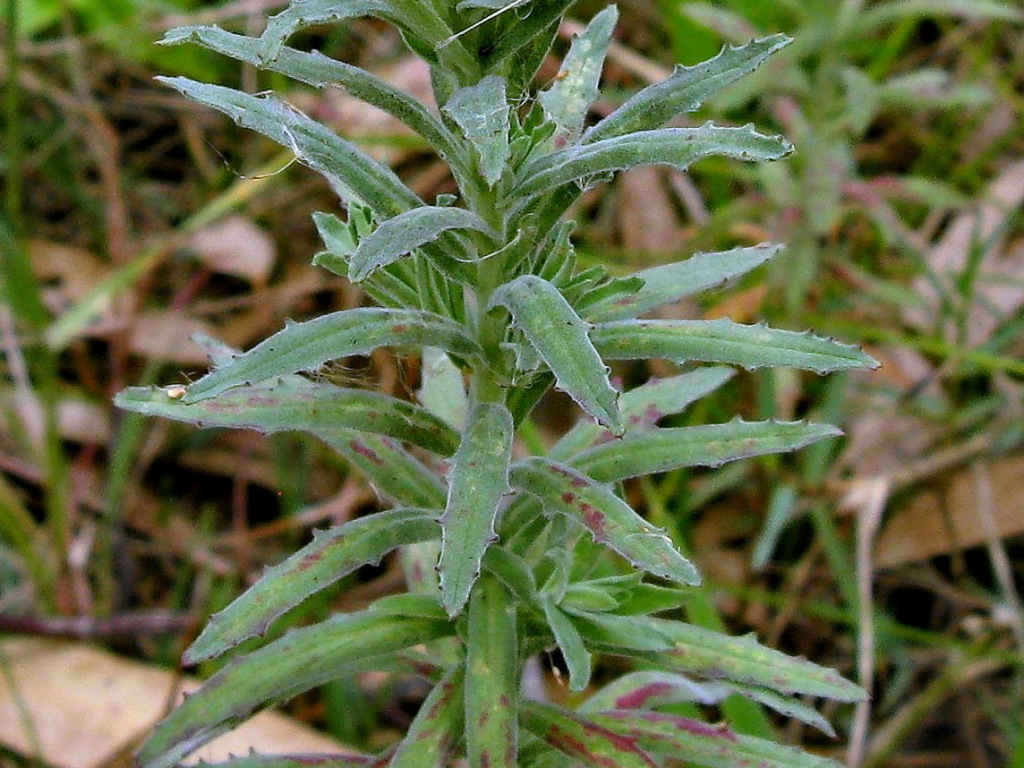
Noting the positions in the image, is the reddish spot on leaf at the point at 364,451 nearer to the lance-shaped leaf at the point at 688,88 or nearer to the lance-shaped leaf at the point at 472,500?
the lance-shaped leaf at the point at 472,500

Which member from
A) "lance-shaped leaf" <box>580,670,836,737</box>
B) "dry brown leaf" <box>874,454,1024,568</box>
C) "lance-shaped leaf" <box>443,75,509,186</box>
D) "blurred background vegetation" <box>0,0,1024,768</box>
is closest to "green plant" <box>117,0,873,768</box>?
"lance-shaped leaf" <box>443,75,509,186</box>

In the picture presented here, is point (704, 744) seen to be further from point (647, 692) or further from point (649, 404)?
point (649, 404)

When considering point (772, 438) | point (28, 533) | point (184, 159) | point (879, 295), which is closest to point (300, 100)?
point (184, 159)

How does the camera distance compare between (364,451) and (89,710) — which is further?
(89,710)

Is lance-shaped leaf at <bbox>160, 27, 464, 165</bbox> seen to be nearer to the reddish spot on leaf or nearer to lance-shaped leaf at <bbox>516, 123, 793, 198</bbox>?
lance-shaped leaf at <bbox>516, 123, 793, 198</bbox>

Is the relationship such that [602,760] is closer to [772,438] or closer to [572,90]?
[772,438]

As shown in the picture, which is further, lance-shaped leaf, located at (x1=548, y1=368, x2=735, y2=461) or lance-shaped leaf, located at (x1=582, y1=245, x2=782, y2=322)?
lance-shaped leaf, located at (x1=548, y1=368, x2=735, y2=461)

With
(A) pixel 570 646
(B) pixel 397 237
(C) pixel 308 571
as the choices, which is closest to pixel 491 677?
(A) pixel 570 646
